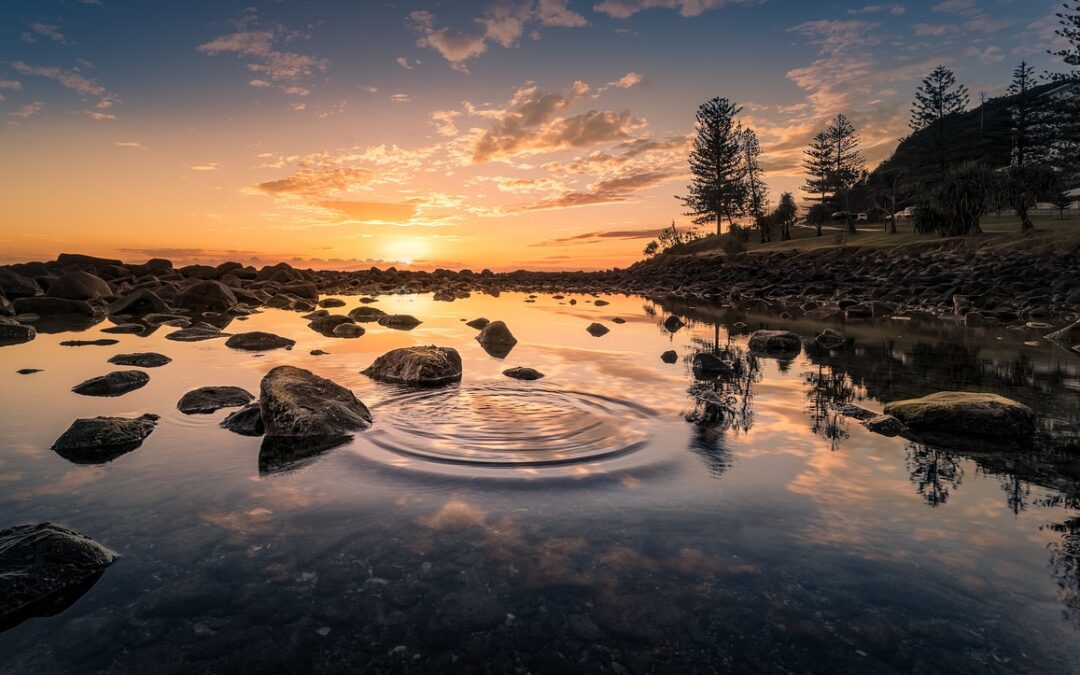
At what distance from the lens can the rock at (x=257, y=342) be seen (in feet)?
43.4

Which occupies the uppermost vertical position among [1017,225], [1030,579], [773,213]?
[773,213]

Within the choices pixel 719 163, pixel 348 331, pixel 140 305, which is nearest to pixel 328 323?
pixel 348 331

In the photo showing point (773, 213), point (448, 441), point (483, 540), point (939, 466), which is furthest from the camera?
point (773, 213)

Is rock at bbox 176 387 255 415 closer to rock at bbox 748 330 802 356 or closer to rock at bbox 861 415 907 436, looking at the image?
rock at bbox 861 415 907 436

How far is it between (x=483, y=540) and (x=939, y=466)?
489 cm

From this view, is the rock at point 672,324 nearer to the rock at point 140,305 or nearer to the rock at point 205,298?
the rock at point 205,298

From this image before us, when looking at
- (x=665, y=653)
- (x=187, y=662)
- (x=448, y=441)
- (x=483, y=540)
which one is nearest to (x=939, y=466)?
(x=665, y=653)

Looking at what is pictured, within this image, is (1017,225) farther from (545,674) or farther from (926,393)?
(545,674)

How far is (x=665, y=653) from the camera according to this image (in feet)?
9.32

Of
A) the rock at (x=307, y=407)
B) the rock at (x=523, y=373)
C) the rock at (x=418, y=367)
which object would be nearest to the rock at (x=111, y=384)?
the rock at (x=307, y=407)

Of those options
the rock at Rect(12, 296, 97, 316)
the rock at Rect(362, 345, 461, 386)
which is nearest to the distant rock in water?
the rock at Rect(362, 345, 461, 386)

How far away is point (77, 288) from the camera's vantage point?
81.3 ft

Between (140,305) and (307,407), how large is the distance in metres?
20.1

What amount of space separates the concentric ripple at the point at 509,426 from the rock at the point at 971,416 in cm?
347
